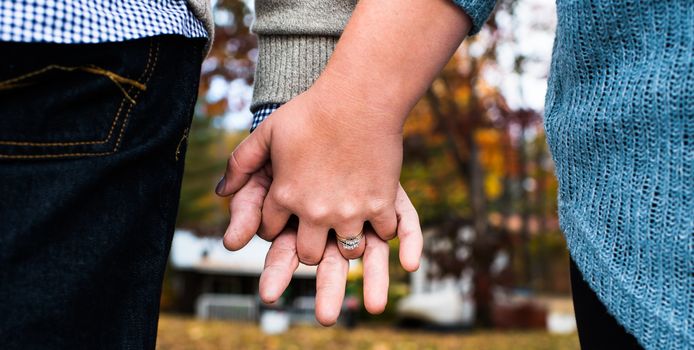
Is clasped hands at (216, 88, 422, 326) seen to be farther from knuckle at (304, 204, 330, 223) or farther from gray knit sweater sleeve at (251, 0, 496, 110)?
gray knit sweater sleeve at (251, 0, 496, 110)

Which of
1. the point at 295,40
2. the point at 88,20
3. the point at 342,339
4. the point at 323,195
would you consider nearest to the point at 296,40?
the point at 295,40

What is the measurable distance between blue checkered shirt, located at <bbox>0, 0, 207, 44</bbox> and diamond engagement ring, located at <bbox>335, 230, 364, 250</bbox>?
0.42 m

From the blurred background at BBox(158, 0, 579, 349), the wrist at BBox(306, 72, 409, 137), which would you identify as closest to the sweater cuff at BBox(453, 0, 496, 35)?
the wrist at BBox(306, 72, 409, 137)

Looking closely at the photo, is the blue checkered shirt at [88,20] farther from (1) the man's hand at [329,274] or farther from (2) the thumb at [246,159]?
(1) the man's hand at [329,274]

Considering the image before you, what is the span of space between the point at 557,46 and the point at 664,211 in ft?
A: 1.01

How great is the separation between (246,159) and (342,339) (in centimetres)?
678

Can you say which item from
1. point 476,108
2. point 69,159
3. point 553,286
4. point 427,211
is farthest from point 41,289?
point 553,286

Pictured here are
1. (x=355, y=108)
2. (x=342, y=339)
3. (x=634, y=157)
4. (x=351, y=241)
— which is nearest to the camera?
(x=634, y=157)

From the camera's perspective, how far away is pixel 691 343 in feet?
2.43

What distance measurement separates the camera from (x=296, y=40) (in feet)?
4.52

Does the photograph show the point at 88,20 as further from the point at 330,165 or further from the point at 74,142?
the point at 330,165

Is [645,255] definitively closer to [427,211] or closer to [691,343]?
[691,343]

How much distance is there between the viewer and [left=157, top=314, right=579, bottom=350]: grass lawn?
6.98 m

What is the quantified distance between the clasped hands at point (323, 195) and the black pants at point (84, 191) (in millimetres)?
216
